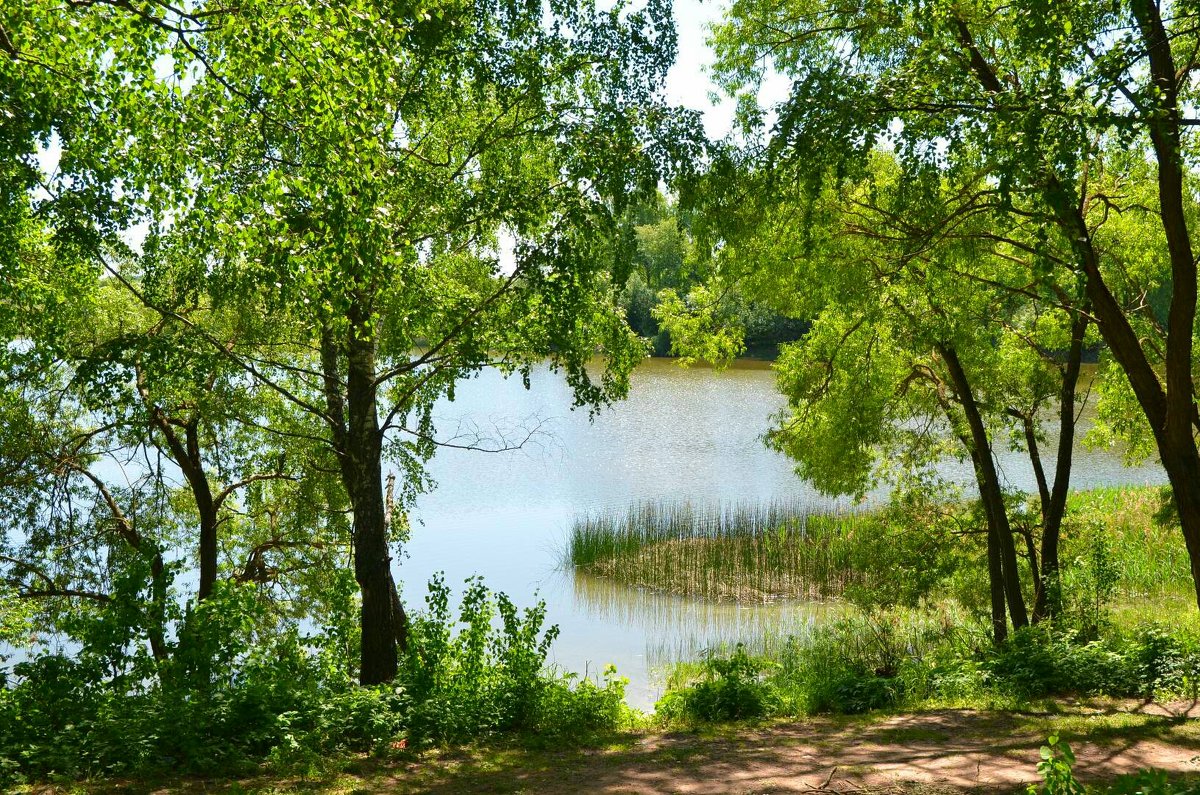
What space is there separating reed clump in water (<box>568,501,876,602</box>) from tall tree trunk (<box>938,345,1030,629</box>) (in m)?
3.51

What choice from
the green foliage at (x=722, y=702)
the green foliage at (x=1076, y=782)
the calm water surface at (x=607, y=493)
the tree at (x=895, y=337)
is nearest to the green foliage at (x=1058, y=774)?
the green foliage at (x=1076, y=782)

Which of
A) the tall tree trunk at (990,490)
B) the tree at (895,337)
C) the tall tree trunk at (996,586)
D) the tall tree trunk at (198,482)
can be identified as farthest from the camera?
the tall tree trunk at (996,586)

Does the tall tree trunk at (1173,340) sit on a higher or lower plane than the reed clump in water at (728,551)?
higher

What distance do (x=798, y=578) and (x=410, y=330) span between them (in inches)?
410

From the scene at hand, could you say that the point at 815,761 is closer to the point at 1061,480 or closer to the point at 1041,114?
the point at 1041,114

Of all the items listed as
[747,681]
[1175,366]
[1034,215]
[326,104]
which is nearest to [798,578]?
[747,681]

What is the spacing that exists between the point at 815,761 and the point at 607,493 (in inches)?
684

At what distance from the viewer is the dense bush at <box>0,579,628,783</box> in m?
5.67

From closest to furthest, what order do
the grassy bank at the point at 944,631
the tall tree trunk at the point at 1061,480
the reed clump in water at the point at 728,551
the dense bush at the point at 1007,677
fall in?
the dense bush at the point at 1007,677, the grassy bank at the point at 944,631, the tall tree trunk at the point at 1061,480, the reed clump in water at the point at 728,551

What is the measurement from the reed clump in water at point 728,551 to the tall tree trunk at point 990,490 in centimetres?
351

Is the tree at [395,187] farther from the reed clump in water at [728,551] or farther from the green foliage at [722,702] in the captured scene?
the reed clump in water at [728,551]

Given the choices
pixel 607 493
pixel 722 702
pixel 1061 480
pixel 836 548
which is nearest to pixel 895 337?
pixel 1061 480

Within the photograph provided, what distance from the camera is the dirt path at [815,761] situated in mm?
5414

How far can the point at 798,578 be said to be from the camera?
656 inches
